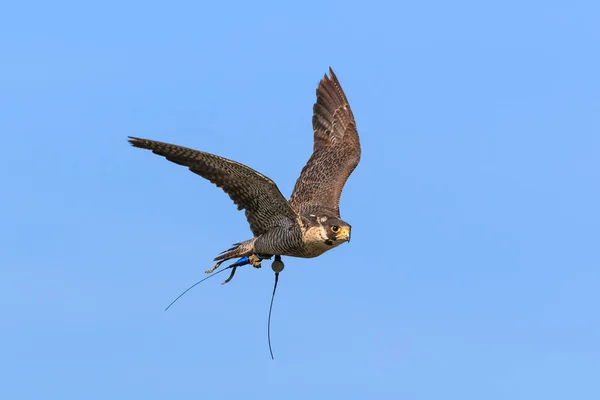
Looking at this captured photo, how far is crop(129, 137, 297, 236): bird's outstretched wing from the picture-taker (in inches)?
802

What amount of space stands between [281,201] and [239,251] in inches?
71.1

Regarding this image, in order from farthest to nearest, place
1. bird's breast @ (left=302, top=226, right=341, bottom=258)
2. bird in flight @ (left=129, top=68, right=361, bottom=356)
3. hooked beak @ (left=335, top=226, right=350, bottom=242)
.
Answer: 1. bird's breast @ (left=302, top=226, right=341, bottom=258)
2. hooked beak @ (left=335, top=226, right=350, bottom=242)
3. bird in flight @ (left=129, top=68, right=361, bottom=356)

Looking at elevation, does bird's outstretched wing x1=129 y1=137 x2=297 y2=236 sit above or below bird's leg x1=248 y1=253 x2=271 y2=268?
above

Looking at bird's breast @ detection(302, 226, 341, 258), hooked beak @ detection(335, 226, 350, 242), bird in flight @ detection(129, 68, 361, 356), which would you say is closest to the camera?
bird in flight @ detection(129, 68, 361, 356)

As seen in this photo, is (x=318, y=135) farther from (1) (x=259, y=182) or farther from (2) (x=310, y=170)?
(1) (x=259, y=182)

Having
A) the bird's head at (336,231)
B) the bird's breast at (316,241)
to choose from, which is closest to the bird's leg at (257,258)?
the bird's breast at (316,241)

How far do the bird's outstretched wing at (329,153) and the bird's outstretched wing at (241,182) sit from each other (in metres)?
1.73

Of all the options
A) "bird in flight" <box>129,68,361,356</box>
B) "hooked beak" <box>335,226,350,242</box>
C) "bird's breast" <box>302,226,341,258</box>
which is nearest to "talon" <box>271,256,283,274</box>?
"bird in flight" <box>129,68,361,356</box>

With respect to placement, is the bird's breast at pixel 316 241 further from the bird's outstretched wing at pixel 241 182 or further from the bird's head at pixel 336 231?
the bird's outstretched wing at pixel 241 182

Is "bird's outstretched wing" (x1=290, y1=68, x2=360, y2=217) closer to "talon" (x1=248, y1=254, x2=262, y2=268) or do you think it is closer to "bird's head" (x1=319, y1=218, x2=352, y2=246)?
"talon" (x1=248, y1=254, x2=262, y2=268)

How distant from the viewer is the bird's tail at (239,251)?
2288 centimetres

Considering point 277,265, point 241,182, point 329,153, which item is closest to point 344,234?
point 241,182

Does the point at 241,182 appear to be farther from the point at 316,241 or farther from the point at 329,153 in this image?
the point at 329,153

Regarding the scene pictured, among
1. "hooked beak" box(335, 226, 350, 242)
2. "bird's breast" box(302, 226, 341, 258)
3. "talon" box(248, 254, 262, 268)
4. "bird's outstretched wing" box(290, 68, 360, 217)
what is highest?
"bird's outstretched wing" box(290, 68, 360, 217)
